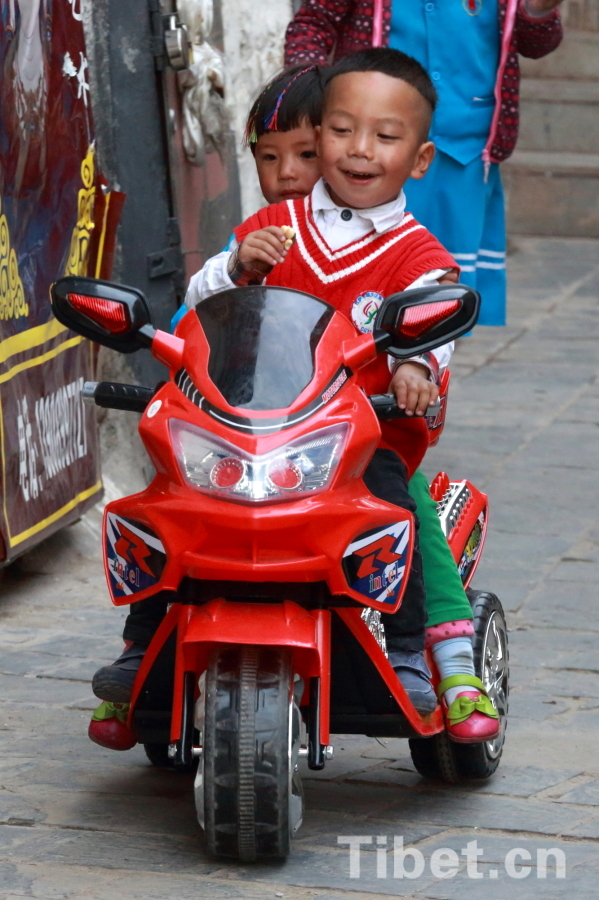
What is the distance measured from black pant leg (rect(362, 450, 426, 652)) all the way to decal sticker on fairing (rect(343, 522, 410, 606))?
0.21 m

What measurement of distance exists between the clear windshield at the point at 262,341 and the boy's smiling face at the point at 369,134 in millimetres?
370

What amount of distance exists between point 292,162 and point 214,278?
1.56 feet

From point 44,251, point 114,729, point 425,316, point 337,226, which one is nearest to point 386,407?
point 425,316

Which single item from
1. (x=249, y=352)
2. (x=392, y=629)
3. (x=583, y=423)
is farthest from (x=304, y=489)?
(x=583, y=423)

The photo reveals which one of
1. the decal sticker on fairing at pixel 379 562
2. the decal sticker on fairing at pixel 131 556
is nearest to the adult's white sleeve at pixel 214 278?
the decal sticker on fairing at pixel 131 556

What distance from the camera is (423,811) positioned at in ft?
10.2

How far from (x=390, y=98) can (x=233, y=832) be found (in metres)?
1.46

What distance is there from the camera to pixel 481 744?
124 inches

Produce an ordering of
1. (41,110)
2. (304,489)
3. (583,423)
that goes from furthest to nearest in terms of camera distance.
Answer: (583,423)
(41,110)
(304,489)

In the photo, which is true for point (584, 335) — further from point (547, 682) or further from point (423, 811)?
point (423, 811)

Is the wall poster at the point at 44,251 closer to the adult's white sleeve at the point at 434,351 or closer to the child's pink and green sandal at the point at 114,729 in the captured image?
the child's pink and green sandal at the point at 114,729

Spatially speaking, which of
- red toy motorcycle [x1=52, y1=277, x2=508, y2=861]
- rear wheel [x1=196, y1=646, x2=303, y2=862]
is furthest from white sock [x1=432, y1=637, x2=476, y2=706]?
rear wheel [x1=196, y1=646, x2=303, y2=862]

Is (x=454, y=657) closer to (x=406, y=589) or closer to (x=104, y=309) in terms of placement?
(x=406, y=589)

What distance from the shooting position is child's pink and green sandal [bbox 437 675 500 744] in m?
3.00
